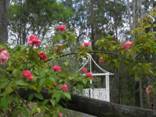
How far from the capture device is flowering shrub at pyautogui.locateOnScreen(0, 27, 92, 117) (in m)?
2.71

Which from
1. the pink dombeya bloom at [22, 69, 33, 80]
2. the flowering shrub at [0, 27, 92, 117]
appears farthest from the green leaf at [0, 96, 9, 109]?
the pink dombeya bloom at [22, 69, 33, 80]

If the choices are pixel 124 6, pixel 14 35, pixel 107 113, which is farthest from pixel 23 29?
pixel 107 113

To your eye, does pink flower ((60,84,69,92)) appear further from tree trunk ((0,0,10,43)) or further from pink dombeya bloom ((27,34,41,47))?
tree trunk ((0,0,10,43))

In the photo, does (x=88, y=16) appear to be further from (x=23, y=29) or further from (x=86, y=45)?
(x=86, y=45)

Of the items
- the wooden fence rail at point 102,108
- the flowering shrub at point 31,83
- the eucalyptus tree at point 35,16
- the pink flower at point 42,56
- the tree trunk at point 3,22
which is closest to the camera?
the wooden fence rail at point 102,108

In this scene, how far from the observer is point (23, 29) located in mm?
25391

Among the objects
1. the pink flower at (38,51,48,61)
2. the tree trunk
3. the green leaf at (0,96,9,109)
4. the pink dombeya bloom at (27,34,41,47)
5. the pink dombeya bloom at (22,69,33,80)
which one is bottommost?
the green leaf at (0,96,9,109)

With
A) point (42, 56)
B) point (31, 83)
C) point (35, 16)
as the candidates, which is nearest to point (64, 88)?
point (31, 83)

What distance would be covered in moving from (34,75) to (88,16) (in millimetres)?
28606

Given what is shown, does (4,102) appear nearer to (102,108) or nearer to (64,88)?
(64,88)

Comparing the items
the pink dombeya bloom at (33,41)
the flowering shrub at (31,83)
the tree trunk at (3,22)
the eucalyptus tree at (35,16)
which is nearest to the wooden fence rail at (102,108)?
the flowering shrub at (31,83)

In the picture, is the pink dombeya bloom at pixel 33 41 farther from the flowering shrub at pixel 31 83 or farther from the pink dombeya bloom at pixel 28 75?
the pink dombeya bloom at pixel 28 75

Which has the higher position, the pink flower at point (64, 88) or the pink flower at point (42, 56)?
the pink flower at point (42, 56)

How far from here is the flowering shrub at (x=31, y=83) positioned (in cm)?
271
